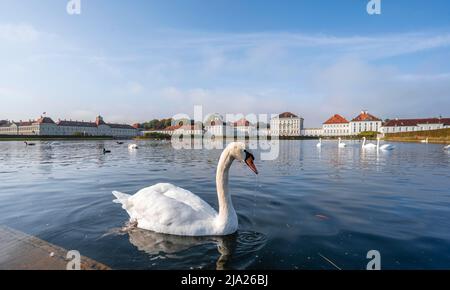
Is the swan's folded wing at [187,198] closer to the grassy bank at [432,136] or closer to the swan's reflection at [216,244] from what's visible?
the swan's reflection at [216,244]

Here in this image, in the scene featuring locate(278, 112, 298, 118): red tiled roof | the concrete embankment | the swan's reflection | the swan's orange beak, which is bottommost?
the swan's reflection

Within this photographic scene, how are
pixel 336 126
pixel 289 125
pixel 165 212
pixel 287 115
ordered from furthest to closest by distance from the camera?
pixel 287 115, pixel 289 125, pixel 336 126, pixel 165 212

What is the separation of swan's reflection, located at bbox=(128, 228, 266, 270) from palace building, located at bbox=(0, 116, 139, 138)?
450 ft

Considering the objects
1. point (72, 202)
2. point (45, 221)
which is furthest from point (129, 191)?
point (45, 221)

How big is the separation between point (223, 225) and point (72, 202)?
5.45 meters

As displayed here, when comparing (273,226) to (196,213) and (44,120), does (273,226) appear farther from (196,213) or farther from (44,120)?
(44,120)

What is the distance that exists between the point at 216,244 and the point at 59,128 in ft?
565

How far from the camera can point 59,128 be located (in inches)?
5861

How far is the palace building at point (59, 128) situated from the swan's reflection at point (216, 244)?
137240 mm

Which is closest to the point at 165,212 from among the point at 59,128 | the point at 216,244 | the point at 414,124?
the point at 216,244

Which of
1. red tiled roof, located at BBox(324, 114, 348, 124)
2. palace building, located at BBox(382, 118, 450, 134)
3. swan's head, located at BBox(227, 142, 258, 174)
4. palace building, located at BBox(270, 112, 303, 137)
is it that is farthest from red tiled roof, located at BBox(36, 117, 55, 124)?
palace building, located at BBox(382, 118, 450, 134)

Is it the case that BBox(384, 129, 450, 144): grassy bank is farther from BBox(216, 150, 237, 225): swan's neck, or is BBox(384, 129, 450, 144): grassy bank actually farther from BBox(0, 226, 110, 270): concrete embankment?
BBox(0, 226, 110, 270): concrete embankment

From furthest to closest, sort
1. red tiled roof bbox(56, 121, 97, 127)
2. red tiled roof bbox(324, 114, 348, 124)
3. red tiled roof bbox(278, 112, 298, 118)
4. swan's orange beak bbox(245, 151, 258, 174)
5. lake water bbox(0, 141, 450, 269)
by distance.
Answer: red tiled roof bbox(278, 112, 298, 118) < red tiled roof bbox(324, 114, 348, 124) < red tiled roof bbox(56, 121, 97, 127) < swan's orange beak bbox(245, 151, 258, 174) < lake water bbox(0, 141, 450, 269)

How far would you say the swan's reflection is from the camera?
14.6ft
